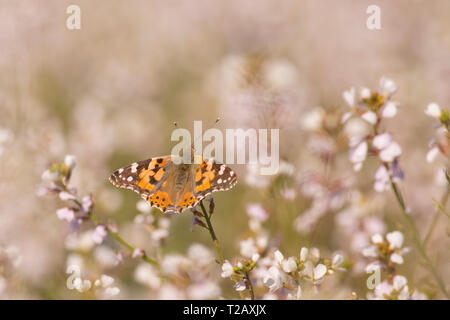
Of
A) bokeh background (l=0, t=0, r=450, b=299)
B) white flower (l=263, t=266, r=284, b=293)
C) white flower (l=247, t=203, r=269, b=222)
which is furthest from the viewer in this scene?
bokeh background (l=0, t=0, r=450, b=299)

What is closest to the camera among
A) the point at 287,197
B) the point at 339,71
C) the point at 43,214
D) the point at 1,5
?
the point at 287,197

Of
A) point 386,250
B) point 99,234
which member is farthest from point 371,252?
point 99,234

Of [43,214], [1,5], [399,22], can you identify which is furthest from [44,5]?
[399,22]

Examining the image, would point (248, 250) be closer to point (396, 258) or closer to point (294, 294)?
point (294, 294)

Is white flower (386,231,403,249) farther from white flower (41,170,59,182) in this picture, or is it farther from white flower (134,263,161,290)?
white flower (41,170,59,182)

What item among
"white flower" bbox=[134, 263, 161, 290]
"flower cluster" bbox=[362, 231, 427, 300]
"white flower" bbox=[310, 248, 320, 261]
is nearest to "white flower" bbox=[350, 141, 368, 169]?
"flower cluster" bbox=[362, 231, 427, 300]

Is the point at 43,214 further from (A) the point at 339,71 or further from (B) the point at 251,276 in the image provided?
(A) the point at 339,71
